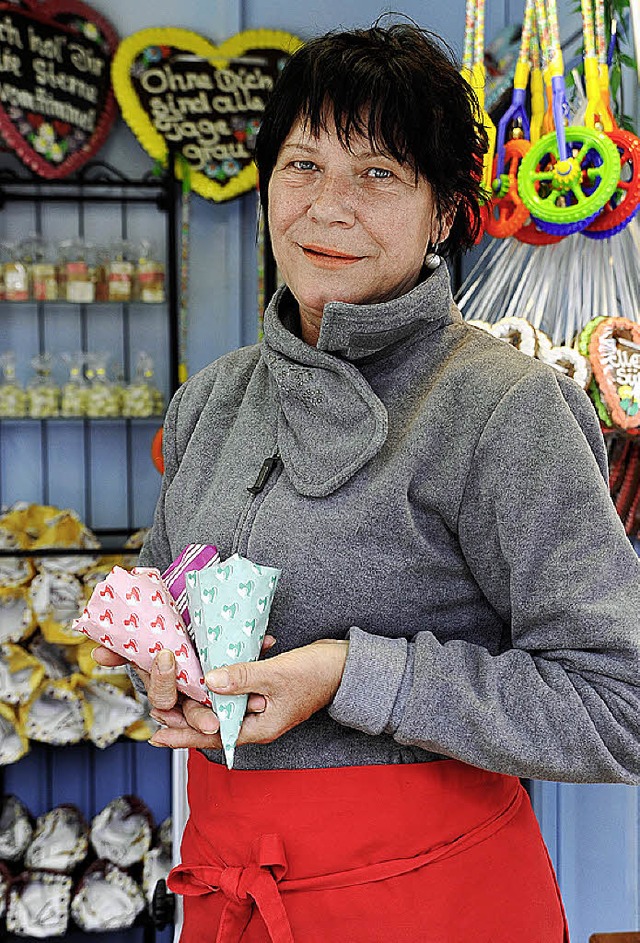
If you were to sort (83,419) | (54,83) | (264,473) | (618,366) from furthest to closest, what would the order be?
1. (83,419)
2. (54,83)
3. (618,366)
4. (264,473)

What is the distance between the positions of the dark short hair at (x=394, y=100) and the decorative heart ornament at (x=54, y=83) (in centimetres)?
171

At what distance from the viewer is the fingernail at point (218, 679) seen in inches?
31.2

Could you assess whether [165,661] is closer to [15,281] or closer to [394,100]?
[394,100]

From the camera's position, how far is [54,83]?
100.0 inches

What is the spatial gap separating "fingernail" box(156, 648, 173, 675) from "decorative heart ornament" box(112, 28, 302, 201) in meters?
1.99

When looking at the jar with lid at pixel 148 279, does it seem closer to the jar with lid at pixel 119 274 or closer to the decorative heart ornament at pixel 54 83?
the jar with lid at pixel 119 274

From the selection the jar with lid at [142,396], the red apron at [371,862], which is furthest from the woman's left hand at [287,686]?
the jar with lid at [142,396]

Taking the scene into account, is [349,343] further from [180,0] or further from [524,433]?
[180,0]

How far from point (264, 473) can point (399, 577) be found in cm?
17

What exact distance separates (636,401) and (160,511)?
0.72 meters

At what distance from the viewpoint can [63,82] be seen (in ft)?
8.37

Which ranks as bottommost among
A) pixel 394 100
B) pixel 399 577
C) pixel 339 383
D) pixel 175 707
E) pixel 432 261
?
pixel 175 707

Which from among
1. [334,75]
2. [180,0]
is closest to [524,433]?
[334,75]

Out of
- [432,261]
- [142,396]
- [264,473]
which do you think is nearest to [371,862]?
[264,473]
